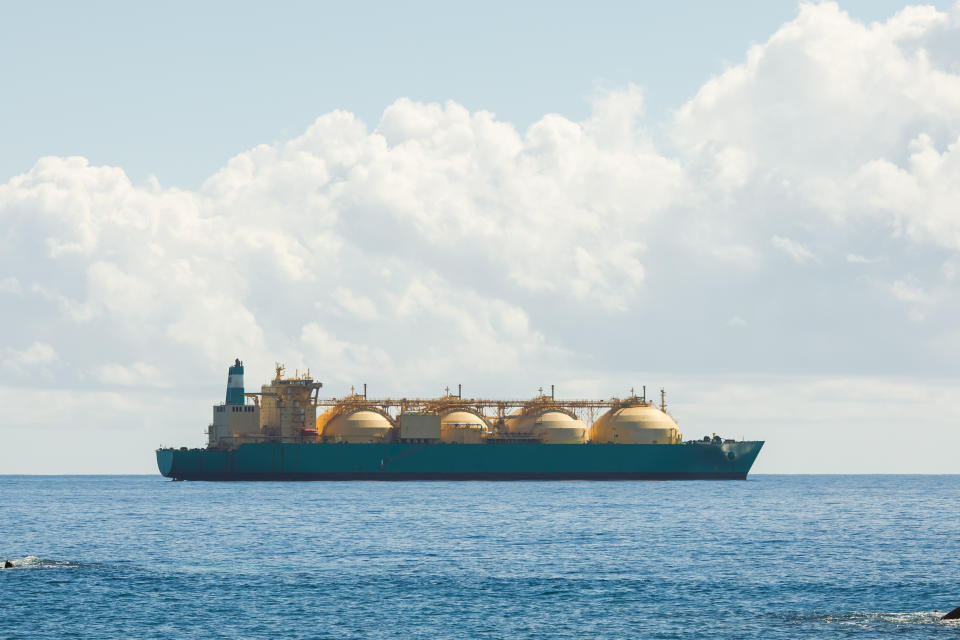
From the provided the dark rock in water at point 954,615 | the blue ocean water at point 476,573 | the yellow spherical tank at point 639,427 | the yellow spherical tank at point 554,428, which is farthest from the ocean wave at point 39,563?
the yellow spherical tank at point 639,427

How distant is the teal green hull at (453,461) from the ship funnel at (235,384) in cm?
633

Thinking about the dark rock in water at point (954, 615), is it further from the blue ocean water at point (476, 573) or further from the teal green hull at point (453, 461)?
the teal green hull at point (453, 461)

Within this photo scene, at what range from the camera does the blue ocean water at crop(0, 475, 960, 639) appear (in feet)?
146

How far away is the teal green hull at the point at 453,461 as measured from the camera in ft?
483

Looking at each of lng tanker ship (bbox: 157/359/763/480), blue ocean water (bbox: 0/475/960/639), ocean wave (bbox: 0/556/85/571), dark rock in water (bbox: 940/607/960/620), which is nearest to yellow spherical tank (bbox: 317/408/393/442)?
lng tanker ship (bbox: 157/359/763/480)

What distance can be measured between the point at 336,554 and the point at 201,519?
28078 mm

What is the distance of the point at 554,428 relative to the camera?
151 metres

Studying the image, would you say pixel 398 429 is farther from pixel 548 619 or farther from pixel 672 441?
pixel 548 619

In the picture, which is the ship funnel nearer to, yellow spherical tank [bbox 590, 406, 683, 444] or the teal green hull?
the teal green hull

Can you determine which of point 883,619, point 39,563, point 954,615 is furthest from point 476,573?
point 954,615

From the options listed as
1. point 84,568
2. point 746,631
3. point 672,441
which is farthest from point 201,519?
point 672,441

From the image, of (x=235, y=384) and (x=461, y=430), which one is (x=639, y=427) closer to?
(x=461, y=430)

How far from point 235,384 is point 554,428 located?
126 ft

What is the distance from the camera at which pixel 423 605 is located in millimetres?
49031
